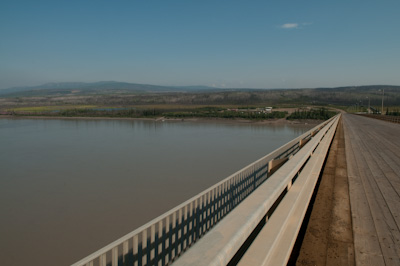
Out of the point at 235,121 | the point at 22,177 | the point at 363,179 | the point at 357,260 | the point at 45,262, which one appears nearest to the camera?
the point at 357,260

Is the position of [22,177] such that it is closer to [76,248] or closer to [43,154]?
[43,154]

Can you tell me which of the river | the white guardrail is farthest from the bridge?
the river

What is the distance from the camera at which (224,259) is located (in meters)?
0.93

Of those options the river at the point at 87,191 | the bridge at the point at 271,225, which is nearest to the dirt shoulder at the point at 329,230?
the bridge at the point at 271,225

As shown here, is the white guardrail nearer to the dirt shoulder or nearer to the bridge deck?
the dirt shoulder

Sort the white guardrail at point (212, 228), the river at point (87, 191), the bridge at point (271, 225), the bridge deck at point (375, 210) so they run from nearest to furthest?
the white guardrail at point (212, 228), the bridge at point (271, 225), the bridge deck at point (375, 210), the river at point (87, 191)

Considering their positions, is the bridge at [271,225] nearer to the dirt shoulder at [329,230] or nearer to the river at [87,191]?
the dirt shoulder at [329,230]

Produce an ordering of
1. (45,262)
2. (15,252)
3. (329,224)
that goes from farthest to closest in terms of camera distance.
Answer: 1. (15,252)
2. (45,262)
3. (329,224)

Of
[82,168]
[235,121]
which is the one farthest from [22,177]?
[235,121]

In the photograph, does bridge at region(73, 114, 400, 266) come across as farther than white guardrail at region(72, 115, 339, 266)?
Yes

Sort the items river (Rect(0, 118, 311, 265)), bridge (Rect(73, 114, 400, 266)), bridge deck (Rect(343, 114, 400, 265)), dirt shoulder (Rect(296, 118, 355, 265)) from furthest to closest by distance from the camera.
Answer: river (Rect(0, 118, 311, 265)), bridge deck (Rect(343, 114, 400, 265)), dirt shoulder (Rect(296, 118, 355, 265)), bridge (Rect(73, 114, 400, 266))

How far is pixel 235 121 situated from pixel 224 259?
180 feet

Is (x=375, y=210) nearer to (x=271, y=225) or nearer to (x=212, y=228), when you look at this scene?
(x=271, y=225)

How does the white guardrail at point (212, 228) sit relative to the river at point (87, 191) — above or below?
above
